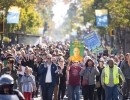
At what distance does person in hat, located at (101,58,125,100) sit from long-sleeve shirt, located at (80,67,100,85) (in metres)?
0.56

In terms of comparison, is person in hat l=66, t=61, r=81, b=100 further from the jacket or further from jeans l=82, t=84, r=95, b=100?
the jacket

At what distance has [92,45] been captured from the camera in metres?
21.1

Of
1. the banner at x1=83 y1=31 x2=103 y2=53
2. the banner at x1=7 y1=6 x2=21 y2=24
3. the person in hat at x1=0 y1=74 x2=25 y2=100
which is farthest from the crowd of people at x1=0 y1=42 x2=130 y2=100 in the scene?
the banner at x1=7 y1=6 x2=21 y2=24

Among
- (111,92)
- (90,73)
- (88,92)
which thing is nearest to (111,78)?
(111,92)

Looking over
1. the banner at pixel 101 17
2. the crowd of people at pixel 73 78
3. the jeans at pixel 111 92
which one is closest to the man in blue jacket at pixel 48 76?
the crowd of people at pixel 73 78

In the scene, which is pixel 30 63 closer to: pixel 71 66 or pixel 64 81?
pixel 64 81

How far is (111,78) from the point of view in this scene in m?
15.2

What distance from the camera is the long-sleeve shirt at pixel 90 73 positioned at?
1580cm

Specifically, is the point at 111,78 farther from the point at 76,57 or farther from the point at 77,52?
the point at 77,52

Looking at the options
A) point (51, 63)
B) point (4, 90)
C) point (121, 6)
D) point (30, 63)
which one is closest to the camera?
point (4, 90)

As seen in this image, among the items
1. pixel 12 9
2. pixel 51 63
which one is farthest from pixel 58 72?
pixel 12 9

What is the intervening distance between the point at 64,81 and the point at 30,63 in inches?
74.7

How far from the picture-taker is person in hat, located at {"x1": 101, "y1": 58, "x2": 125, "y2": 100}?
15.2 meters

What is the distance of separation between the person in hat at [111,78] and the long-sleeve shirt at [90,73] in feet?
1.83
